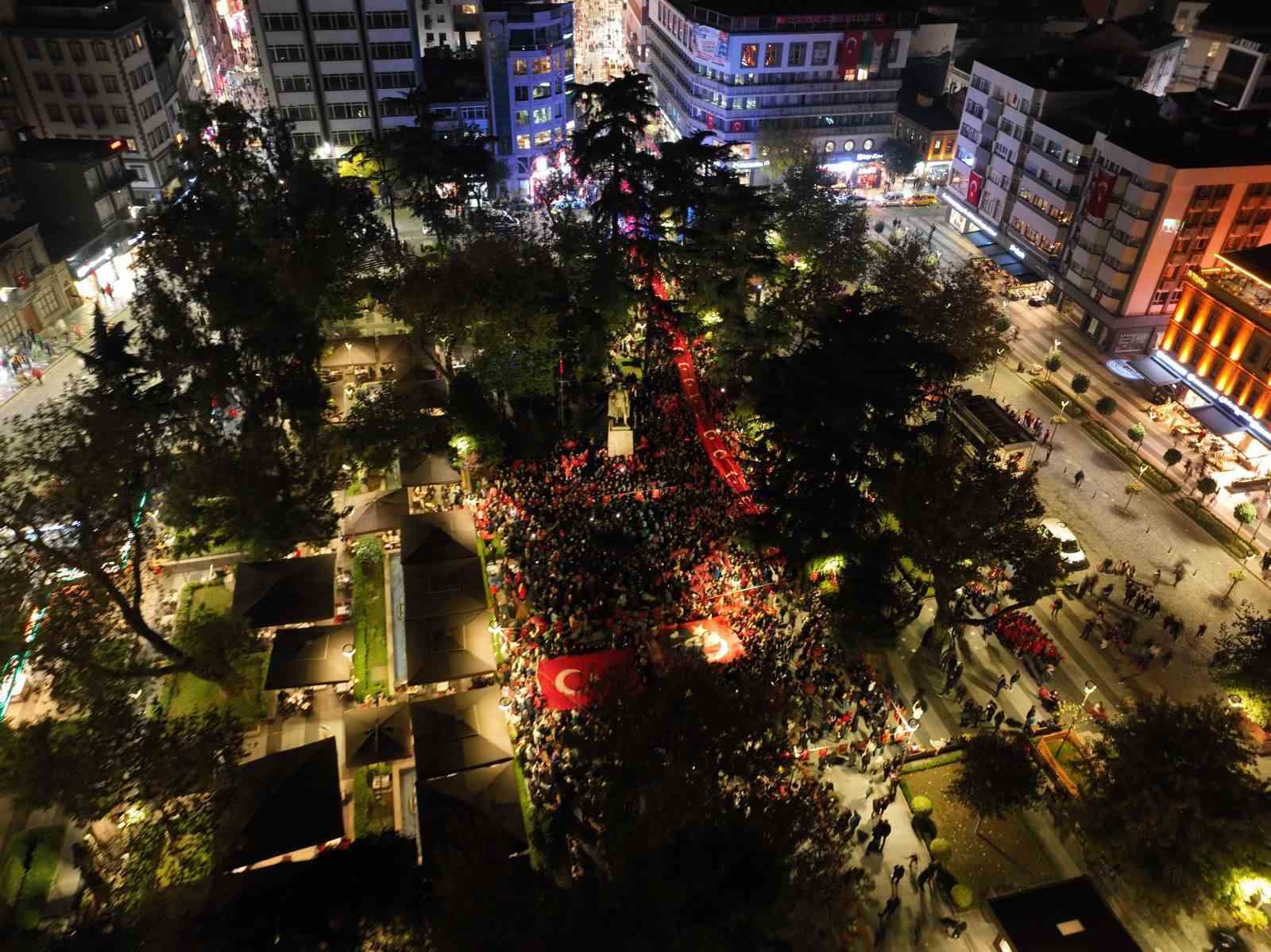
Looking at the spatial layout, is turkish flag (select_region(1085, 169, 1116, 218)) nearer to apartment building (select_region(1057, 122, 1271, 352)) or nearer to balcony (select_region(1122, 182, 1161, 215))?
apartment building (select_region(1057, 122, 1271, 352))

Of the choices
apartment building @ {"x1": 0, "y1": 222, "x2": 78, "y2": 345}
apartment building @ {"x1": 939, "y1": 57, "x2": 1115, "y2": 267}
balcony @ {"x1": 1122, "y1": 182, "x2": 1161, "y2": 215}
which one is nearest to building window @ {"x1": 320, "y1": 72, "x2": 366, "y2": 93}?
apartment building @ {"x1": 0, "y1": 222, "x2": 78, "y2": 345}

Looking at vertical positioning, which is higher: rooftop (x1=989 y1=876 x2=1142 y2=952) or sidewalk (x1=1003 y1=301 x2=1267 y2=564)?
rooftop (x1=989 y1=876 x2=1142 y2=952)

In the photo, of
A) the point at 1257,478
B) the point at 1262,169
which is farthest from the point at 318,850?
the point at 1262,169

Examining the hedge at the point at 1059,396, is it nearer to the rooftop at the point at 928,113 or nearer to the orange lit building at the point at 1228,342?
the orange lit building at the point at 1228,342

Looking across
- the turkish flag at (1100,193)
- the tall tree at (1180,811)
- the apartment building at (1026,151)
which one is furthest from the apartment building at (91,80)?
the tall tree at (1180,811)

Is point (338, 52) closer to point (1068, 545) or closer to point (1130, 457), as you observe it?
point (1068, 545)

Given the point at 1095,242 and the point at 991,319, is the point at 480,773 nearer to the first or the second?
the point at 991,319
